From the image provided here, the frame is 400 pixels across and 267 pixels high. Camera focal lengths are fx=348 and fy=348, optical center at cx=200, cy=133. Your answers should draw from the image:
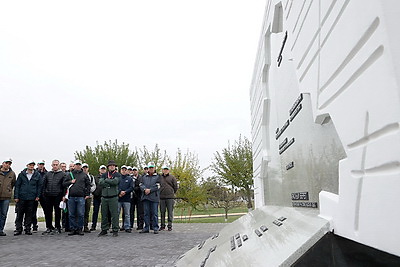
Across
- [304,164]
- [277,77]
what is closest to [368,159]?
[304,164]

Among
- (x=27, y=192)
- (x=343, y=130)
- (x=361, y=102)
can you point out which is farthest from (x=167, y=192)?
(x=361, y=102)

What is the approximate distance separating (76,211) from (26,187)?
149 centimetres

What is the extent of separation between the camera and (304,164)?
2.41m

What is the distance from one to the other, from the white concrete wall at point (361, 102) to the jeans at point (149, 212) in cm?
815

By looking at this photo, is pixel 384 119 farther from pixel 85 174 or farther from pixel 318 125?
pixel 85 174

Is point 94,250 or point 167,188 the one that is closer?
point 94,250

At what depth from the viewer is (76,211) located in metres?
9.34

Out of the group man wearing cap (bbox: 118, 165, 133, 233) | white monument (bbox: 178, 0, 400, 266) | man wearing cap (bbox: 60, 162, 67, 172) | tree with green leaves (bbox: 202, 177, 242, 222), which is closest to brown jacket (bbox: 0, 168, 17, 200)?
man wearing cap (bbox: 60, 162, 67, 172)

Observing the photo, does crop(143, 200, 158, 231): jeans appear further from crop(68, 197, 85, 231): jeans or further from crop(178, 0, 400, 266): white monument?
crop(178, 0, 400, 266): white monument

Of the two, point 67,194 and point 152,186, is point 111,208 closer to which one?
point 152,186

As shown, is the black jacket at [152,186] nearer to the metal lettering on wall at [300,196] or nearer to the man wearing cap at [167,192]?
the man wearing cap at [167,192]

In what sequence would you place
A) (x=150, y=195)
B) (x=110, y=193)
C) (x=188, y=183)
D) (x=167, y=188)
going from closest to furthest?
(x=110, y=193), (x=150, y=195), (x=167, y=188), (x=188, y=183)

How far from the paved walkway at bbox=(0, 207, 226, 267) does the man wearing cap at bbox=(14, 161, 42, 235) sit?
2.30 ft

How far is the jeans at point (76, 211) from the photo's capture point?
361 inches
